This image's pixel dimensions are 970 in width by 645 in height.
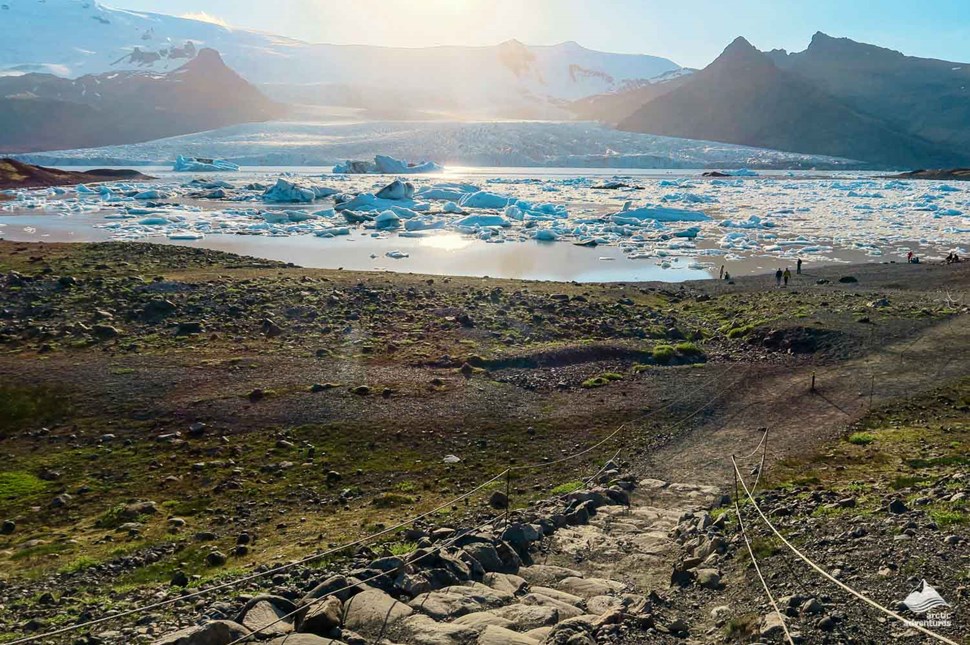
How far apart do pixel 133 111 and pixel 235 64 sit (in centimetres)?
5752

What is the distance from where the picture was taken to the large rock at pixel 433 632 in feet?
20.1

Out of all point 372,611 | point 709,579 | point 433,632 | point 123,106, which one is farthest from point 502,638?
point 123,106

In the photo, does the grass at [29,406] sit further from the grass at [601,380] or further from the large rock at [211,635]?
the grass at [601,380]

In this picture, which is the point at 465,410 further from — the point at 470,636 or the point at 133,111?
the point at 133,111

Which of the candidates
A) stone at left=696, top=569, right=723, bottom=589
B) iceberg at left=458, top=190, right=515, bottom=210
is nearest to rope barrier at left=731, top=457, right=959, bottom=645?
stone at left=696, top=569, right=723, bottom=589

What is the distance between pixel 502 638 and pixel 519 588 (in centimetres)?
149

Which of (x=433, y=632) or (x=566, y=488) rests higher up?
(x=433, y=632)

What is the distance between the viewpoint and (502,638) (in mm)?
6012

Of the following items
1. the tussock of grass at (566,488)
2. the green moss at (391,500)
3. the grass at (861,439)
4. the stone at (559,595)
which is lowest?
the tussock of grass at (566,488)

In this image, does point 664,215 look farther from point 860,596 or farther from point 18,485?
point 860,596

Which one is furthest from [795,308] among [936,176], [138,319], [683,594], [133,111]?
[133,111]

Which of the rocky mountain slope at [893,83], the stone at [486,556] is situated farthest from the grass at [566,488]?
the rocky mountain slope at [893,83]

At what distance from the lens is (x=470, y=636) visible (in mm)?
6113

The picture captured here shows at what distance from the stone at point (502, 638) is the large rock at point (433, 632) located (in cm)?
10
